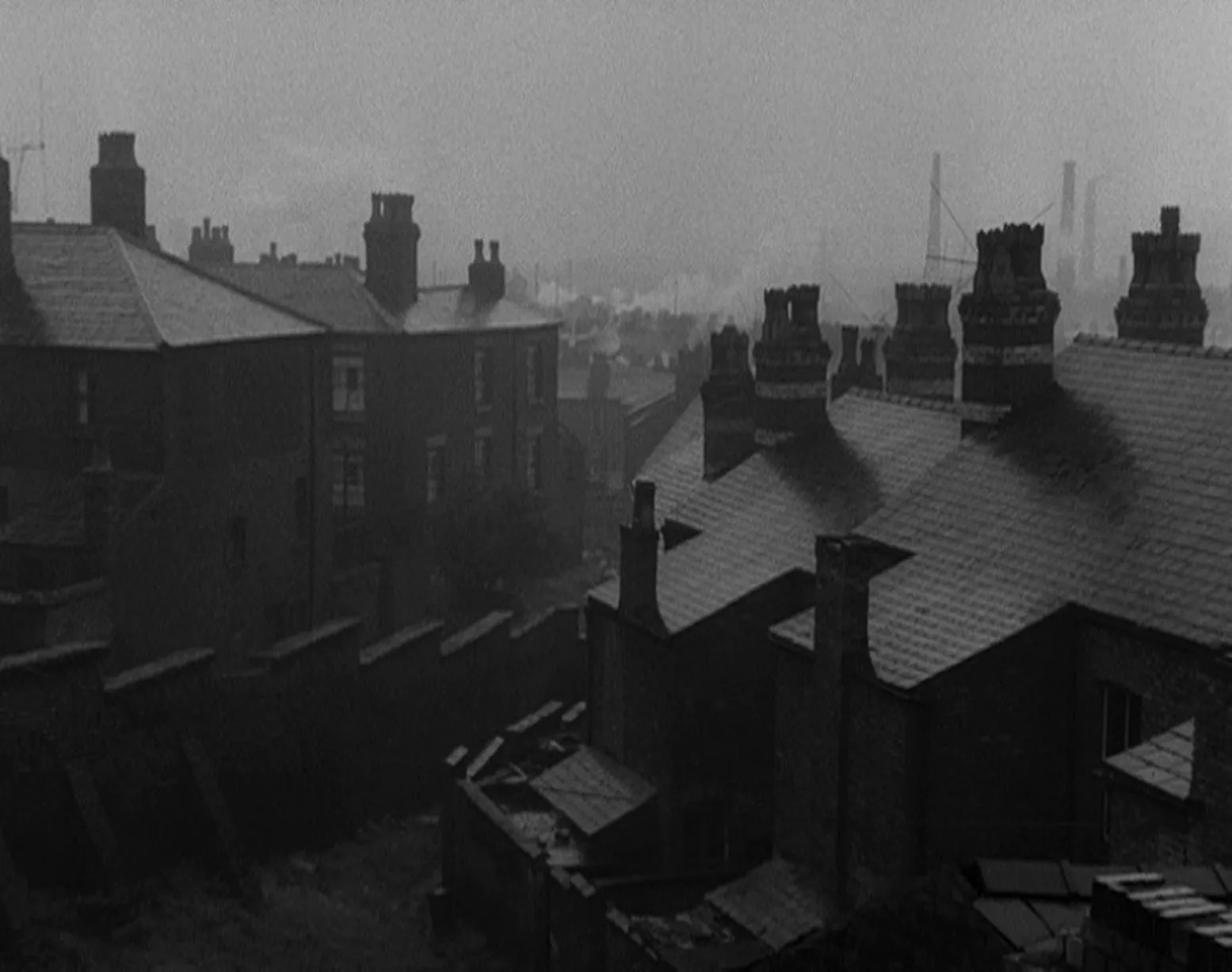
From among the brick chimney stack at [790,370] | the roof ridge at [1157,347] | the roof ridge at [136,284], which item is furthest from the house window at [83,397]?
the roof ridge at [1157,347]

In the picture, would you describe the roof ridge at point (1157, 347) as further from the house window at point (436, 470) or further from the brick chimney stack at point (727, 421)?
the house window at point (436, 470)

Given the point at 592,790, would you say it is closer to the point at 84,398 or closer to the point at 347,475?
the point at 84,398

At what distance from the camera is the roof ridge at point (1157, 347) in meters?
26.7

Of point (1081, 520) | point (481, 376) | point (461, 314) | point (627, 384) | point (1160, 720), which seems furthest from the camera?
point (627, 384)

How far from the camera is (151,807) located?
32.1 m

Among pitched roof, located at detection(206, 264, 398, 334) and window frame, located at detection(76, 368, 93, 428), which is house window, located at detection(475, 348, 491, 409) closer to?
pitched roof, located at detection(206, 264, 398, 334)

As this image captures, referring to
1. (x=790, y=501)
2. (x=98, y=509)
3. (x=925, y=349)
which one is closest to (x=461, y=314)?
(x=925, y=349)

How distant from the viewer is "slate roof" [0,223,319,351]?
4153cm

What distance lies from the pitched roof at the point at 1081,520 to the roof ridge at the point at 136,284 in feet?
61.9

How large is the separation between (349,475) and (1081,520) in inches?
1279

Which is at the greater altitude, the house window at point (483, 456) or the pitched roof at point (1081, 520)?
the pitched roof at point (1081, 520)

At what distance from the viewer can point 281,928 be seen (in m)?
30.9

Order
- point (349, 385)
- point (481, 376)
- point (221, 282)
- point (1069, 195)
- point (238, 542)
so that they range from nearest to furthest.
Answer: point (238, 542)
point (221, 282)
point (349, 385)
point (481, 376)
point (1069, 195)

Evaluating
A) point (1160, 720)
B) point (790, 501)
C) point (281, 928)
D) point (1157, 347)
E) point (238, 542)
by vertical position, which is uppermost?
point (1157, 347)
